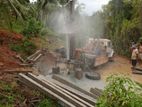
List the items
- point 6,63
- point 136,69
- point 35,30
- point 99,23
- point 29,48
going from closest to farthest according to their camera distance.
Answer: point 6,63, point 29,48, point 136,69, point 35,30, point 99,23

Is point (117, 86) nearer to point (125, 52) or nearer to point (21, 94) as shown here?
point (21, 94)

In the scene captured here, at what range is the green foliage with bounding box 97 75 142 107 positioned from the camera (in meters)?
6.54

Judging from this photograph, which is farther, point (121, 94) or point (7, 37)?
point (7, 37)

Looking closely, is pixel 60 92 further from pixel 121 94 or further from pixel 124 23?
pixel 124 23

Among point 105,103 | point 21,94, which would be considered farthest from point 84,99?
point 105,103

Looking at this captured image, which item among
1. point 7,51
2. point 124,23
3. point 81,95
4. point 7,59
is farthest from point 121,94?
point 124,23

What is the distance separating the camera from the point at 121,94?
6.63 meters

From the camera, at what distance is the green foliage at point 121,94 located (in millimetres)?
6543

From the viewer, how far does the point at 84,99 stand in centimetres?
1061

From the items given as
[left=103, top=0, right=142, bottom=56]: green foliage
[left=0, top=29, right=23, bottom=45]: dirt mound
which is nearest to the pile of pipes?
[left=0, top=29, right=23, bottom=45]: dirt mound

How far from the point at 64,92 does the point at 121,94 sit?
14.8 feet

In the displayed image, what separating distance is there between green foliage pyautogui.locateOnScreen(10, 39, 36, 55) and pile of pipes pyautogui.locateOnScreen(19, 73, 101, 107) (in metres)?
5.14

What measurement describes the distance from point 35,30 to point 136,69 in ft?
25.8

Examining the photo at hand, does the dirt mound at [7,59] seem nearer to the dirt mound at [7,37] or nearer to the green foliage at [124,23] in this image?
the dirt mound at [7,37]
